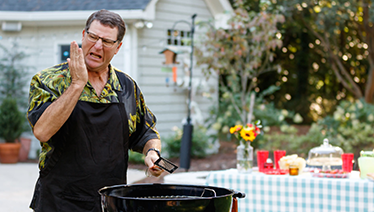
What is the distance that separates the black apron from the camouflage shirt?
0.18ft

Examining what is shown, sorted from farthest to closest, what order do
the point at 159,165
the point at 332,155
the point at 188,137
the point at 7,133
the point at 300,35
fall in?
the point at 300,35
the point at 7,133
the point at 188,137
the point at 332,155
the point at 159,165

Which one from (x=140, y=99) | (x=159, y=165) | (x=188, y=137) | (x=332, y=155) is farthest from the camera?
(x=188, y=137)

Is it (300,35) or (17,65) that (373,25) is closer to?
(300,35)

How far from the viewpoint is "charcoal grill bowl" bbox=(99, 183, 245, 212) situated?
67.3 inches

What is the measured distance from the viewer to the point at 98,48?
2152 millimetres

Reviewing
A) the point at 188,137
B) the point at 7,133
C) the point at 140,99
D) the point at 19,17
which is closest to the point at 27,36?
the point at 19,17

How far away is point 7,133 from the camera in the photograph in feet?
33.9

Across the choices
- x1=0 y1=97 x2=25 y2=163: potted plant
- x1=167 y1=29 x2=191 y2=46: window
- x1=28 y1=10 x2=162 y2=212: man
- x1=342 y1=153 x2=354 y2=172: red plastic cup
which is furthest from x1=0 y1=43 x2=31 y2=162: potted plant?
x1=28 y1=10 x2=162 y2=212: man

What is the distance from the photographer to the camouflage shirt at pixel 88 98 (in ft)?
6.66

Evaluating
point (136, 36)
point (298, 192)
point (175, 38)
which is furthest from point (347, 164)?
point (175, 38)

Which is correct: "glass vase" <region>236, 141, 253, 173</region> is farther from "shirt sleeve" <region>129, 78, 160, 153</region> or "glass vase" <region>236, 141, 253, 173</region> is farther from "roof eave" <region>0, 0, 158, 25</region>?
"roof eave" <region>0, 0, 158, 25</region>

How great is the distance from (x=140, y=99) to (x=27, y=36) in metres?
9.40

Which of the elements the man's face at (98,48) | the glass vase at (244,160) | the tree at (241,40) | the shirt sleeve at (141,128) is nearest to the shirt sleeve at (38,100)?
the man's face at (98,48)

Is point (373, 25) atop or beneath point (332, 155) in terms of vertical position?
atop
